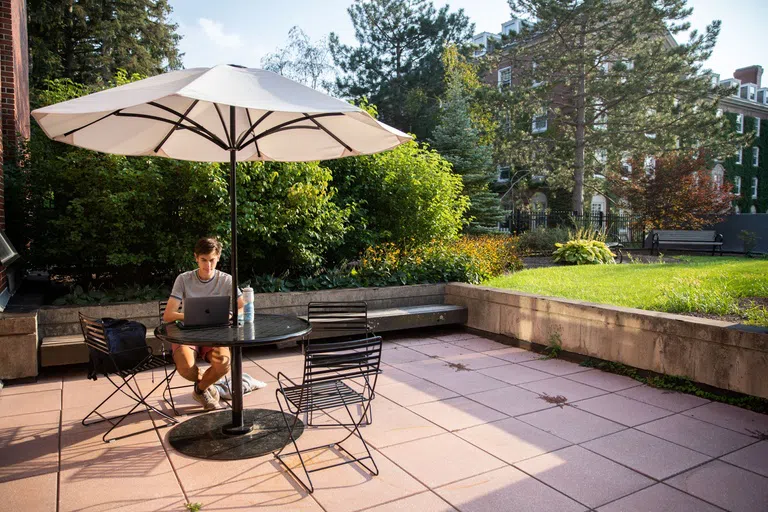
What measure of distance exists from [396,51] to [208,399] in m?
31.9

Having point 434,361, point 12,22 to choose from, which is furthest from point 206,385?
point 12,22

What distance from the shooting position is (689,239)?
18391mm

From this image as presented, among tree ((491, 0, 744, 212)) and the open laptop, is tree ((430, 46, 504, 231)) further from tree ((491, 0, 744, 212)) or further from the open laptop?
the open laptop

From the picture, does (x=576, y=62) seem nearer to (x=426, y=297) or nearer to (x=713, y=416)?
(x=426, y=297)

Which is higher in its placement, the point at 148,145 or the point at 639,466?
the point at 148,145

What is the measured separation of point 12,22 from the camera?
8281 millimetres

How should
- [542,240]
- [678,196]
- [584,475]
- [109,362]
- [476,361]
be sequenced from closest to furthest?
[584,475] → [109,362] → [476,361] → [542,240] → [678,196]

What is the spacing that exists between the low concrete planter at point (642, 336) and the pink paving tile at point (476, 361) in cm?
79

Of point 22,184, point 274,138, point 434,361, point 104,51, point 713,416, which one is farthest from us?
point 104,51

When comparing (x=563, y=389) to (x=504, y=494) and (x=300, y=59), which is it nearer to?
(x=504, y=494)

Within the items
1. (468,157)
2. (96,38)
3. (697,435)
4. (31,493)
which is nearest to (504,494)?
(697,435)

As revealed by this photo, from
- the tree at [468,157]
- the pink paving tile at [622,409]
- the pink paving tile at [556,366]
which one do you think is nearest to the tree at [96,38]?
the tree at [468,157]

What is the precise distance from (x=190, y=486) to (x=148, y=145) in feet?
10.0

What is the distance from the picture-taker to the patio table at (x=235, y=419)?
12.5ft
